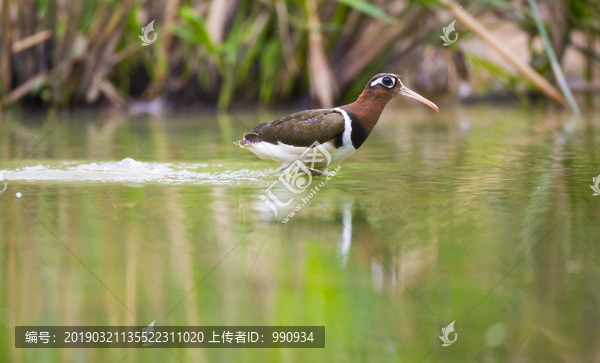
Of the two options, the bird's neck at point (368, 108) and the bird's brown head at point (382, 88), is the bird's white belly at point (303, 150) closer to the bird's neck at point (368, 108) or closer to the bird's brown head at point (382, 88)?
the bird's neck at point (368, 108)

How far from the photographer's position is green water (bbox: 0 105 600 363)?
227cm

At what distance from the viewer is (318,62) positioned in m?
10.3

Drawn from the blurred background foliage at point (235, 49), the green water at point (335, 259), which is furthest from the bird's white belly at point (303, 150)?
the blurred background foliage at point (235, 49)

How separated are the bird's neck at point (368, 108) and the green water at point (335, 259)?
0.38 meters

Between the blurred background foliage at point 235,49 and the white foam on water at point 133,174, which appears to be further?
the blurred background foliage at point 235,49

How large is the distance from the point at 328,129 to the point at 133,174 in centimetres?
139

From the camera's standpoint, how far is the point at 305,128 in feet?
16.1

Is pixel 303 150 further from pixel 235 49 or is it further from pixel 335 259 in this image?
pixel 235 49

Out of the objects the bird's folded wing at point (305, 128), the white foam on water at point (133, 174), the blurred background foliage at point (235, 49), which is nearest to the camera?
the bird's folded wing at point (305, 128)

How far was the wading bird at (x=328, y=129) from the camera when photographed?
485cm

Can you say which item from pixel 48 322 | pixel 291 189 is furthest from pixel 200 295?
pixel 291 189

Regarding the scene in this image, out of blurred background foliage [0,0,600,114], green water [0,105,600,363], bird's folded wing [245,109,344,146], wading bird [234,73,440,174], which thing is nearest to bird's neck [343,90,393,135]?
wading bird [234,73,440,174]

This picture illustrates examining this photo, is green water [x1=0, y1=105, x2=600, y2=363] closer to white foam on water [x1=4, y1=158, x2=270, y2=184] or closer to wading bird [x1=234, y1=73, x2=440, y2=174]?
white foam on water [x1=4, y1=158, x2=270, y2=184]

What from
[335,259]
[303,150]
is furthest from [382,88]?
[335,259]
